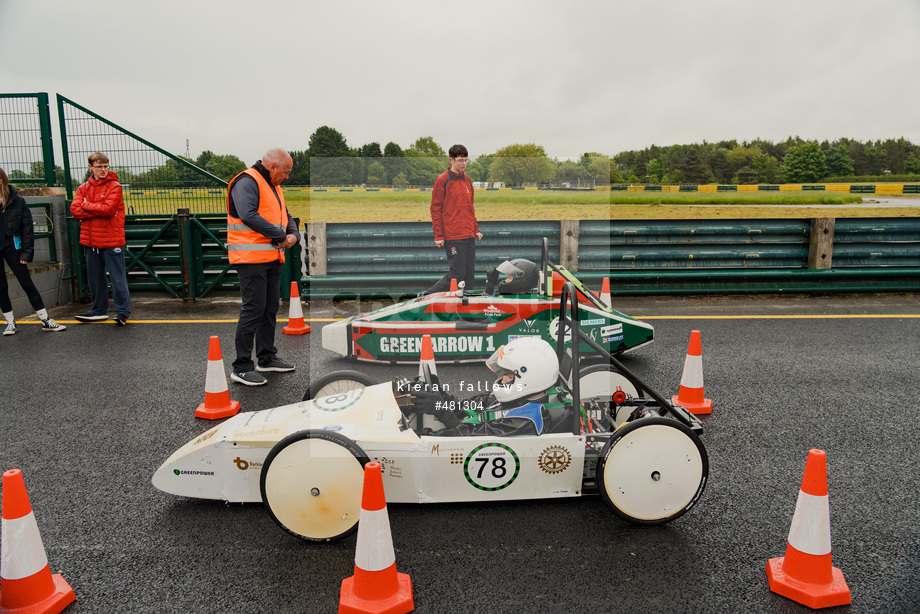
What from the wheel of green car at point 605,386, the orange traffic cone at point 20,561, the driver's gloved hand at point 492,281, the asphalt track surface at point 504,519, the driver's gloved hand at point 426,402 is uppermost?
the driver's gloved hand at point 492,281

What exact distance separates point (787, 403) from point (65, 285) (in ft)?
33.2

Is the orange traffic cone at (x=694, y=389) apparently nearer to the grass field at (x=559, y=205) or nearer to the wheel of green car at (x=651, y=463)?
the grass field at (x=559, y=205)

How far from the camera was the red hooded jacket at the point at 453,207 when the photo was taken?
286 inches

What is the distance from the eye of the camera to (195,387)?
6.02 meters

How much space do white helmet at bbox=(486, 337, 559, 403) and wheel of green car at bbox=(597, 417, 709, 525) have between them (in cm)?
50

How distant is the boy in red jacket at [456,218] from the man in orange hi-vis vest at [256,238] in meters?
1.66

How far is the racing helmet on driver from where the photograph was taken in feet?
20.6

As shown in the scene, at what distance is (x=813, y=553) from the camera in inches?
116

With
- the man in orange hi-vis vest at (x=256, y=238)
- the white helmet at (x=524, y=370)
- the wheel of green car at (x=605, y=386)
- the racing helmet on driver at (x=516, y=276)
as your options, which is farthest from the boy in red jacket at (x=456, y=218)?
the white helmet at (x=524, y=370)

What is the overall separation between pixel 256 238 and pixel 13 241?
411cm

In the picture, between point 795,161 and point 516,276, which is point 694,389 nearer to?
point 516,276

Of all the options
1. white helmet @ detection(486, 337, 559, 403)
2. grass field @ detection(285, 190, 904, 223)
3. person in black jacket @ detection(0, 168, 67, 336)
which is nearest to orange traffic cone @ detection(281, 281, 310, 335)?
grass field @ detection(285, 190, 904, 223)

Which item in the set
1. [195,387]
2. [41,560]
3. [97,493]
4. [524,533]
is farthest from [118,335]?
[524,533]

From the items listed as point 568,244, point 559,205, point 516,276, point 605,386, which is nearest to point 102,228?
point 516,276
